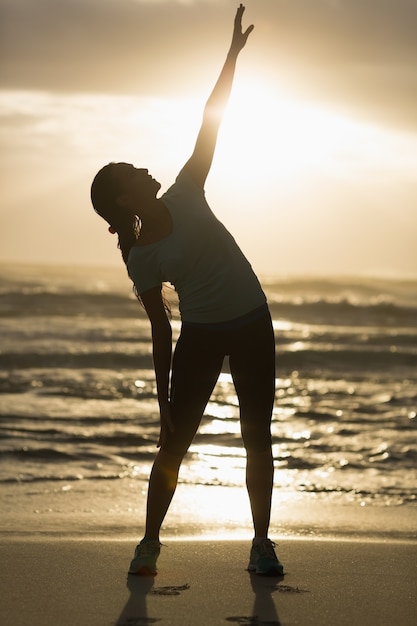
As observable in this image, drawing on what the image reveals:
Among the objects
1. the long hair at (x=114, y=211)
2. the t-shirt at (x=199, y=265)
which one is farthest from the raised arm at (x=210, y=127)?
the long hair at (x=114, y=211)

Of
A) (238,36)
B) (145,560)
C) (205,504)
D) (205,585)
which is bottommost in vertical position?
(205,585)

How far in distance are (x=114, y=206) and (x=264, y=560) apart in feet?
5.43

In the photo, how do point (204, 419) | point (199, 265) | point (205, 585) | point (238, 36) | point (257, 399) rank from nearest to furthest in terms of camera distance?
point (205, 585)
point (199, 265)
point (257, 399)
point (238, 36)
point (204, 419)

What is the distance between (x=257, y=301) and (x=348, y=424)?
598cm

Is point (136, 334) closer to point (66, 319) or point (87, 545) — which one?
point (66, 319)

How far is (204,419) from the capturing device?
33.1 feet

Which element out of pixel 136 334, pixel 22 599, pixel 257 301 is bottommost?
pixel 22 599

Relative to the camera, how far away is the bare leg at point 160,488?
4484mm

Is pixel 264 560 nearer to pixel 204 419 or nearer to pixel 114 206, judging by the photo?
pixel 114 206

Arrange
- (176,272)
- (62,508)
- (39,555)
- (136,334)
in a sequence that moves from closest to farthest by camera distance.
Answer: (176,272) → (39,555) → (62,508) → (136,334)

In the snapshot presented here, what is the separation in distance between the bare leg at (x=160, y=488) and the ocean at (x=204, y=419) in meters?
0.76

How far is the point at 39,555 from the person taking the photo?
4.55 metres

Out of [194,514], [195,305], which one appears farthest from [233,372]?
[194,514]

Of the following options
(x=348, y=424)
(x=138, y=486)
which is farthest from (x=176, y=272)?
(x=348, y=424)
